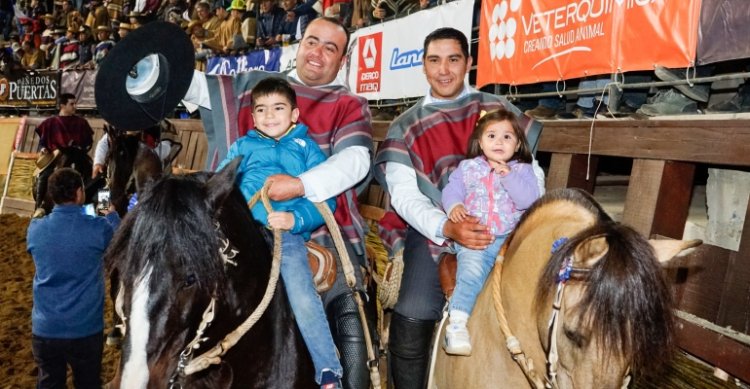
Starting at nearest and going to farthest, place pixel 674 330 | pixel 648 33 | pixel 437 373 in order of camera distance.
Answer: pixel 674 330
pixel 437 373
pixel 648 33

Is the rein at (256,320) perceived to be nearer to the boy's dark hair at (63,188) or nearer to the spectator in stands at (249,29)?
the boy's dark hair at (63,188)

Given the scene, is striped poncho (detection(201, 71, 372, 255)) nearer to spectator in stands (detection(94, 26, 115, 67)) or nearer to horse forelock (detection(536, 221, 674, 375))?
horse forelock (detection(536, 221, 674, 375))

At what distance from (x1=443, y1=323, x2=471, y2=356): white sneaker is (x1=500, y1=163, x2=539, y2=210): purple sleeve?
63 cm

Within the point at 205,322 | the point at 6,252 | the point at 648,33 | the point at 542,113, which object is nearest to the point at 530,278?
the point at 205,322

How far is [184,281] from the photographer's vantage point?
6.31 ft

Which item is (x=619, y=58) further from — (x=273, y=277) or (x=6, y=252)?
(x=6, y=252)

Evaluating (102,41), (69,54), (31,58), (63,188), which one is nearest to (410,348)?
(63,188)

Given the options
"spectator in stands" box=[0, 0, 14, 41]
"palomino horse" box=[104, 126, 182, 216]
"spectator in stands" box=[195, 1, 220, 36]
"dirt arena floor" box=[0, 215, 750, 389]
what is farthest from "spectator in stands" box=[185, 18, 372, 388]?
"spectator in stands" box=[0, 0, 14, 41]

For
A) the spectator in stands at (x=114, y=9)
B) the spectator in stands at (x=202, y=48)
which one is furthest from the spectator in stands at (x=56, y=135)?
the spectator in stands at (x=114, y=9)

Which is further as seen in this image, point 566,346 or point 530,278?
point 530,278

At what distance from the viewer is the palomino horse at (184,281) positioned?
6.07 feet

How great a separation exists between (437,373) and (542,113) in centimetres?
248

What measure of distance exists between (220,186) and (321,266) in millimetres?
938

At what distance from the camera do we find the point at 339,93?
3.67 meters
